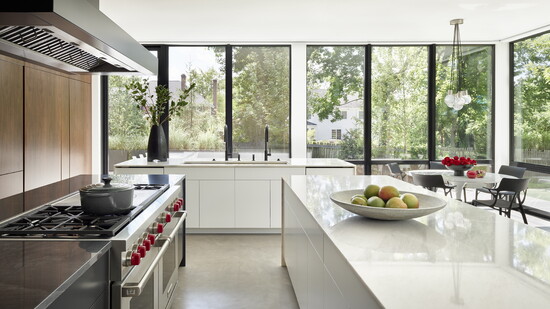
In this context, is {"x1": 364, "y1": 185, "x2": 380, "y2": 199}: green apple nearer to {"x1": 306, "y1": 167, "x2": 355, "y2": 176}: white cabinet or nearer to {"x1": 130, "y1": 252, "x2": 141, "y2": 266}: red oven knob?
{"x1": 130, "y1": 252, "x2": 141, "y2": 266}: red oven knob

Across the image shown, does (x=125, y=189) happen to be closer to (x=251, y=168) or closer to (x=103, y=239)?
(x=103, y=239)

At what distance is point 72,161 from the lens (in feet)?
16.9

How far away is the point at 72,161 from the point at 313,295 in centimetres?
413

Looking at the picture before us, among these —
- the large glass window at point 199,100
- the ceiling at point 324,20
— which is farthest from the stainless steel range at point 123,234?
the large glass window at point 199,100

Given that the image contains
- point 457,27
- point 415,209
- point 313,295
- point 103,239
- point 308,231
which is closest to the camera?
point 103,239

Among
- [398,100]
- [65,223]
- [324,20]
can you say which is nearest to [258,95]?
[324,20]

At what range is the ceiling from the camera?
14.0ft

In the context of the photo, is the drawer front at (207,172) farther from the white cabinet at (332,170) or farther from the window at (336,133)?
the window at (336,133)

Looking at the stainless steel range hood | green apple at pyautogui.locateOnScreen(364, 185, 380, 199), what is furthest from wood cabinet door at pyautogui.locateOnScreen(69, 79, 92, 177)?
green apple at pyautogui.locateOnScreen(364, 185, 380, 199)

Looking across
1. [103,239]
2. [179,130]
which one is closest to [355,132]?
[179,130]

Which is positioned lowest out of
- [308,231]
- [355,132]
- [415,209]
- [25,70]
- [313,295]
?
[313,295]

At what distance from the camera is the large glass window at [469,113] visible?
6133 millimetres

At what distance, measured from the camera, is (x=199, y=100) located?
19.5 feet

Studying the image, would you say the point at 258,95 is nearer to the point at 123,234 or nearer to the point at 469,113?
the point at 469,113
